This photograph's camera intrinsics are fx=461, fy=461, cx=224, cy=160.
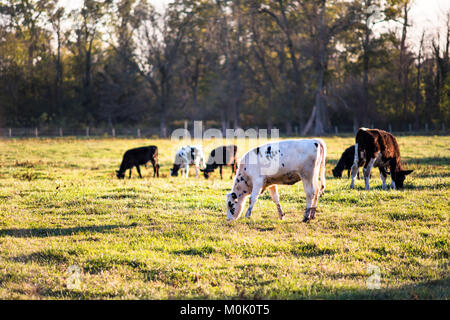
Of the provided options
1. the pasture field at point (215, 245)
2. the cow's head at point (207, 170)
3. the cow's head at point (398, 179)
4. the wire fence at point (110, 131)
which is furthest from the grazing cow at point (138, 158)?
the wire fence at point (110, 131)

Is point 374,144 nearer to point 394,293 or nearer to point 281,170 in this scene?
point 281,170

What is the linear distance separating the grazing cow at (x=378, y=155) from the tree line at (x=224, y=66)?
39.0m

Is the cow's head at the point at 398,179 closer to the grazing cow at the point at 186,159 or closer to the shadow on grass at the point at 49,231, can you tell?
the shadow on grass at the point at 49,231

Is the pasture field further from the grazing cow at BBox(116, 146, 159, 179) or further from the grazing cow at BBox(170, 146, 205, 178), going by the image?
the grazing cow at BBox(170, 146, 205, 178)

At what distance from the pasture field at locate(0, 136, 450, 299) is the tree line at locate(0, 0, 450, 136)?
139 feet

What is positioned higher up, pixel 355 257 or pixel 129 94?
pixel 129 94

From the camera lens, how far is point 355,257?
22.1 ft

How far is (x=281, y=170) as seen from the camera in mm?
9266

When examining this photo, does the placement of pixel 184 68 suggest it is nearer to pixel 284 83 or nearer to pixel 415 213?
pixel 284 83

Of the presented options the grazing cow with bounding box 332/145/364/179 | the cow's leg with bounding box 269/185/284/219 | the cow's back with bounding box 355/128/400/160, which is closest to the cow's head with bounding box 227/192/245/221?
the cow's leg with bounding box 269/185/284/219

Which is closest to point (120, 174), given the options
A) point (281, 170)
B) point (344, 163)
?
point (344, 163)

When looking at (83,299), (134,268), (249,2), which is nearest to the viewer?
(83,299)
